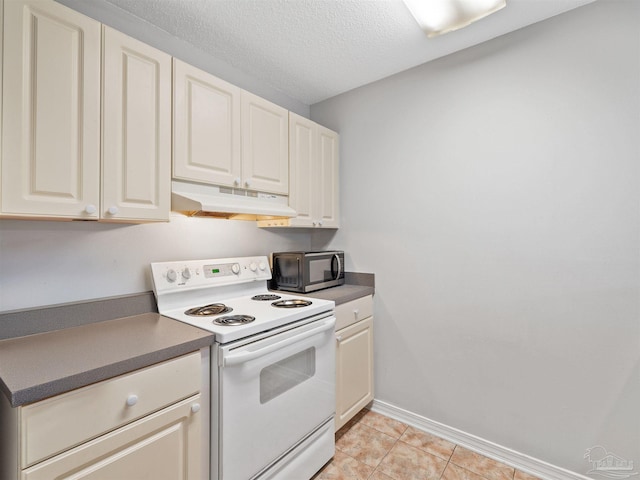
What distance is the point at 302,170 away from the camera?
2123mm

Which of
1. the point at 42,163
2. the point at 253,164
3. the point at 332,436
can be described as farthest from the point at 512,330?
the point at 42,163

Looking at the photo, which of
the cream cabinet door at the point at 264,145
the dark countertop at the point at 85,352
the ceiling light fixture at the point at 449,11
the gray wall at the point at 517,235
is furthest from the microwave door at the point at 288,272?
the ceiling light fixture at the point at 449,11

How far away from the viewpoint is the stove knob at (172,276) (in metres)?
1.62

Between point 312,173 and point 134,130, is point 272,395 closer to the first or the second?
point 134,130

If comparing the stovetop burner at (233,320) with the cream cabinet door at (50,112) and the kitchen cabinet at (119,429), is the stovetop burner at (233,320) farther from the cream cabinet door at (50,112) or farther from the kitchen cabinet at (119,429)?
the cream cabinet door at (50,112)

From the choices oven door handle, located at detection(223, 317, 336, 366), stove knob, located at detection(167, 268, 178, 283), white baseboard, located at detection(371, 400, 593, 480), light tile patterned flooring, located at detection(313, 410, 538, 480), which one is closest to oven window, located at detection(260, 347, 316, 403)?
oven door handle, located at detection(223, 317, 336, 366)

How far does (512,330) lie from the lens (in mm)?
1745

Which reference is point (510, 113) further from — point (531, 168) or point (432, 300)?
point (432, 300)

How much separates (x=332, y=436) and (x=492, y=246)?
1.42 meters

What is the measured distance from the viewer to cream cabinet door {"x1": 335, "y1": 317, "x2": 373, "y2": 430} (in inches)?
75.2

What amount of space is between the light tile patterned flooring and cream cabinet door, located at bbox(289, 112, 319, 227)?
1.42 meters

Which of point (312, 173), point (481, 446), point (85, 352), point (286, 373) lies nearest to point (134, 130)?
point (85, 352)

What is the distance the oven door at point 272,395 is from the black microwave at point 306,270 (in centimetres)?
36

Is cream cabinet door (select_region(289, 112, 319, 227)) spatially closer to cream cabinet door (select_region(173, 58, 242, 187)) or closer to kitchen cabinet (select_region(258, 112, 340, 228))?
kitchen cabinet (select_region(258, 112, 340, 228))
